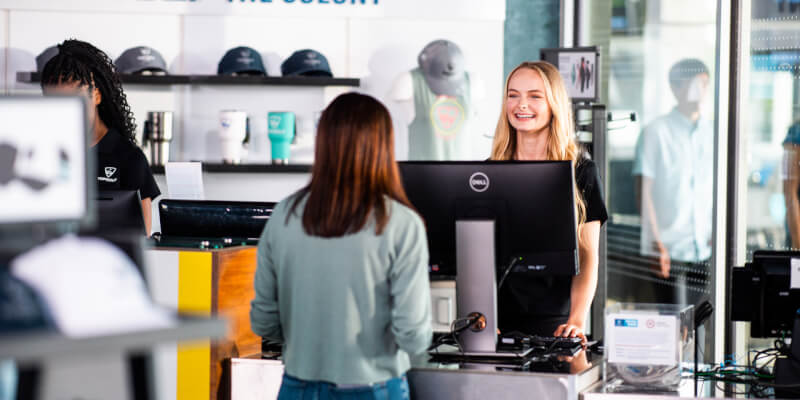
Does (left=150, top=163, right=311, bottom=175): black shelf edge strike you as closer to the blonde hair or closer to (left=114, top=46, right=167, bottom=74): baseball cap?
(left=114, top=46, right=167, bottom=74): baseball cap

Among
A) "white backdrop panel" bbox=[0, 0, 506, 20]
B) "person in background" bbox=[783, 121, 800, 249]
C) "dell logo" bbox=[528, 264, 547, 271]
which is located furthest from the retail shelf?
"white backdrop panel" bbox=[0, 0, 506, 20]

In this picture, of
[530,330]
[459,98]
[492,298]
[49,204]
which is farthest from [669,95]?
[49,204]

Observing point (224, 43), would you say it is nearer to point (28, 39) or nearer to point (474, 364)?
point (28, 39)

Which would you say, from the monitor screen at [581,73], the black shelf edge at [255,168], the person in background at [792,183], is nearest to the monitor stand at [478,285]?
the person in background at [792,183]

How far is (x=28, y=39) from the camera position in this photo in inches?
211

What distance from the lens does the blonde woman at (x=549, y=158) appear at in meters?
2.66

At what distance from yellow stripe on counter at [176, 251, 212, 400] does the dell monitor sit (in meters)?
0.56

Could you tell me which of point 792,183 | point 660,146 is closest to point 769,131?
point 792,183

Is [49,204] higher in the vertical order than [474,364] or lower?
higher

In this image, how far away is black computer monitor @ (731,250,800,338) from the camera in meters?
2.32

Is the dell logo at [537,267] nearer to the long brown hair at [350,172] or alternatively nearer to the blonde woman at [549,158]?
the blonde woman at [549,158]

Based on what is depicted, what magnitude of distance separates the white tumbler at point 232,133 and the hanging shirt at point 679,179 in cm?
245

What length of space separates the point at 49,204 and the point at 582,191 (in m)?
1.84

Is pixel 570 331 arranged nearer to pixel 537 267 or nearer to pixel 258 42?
pixel 537 267
